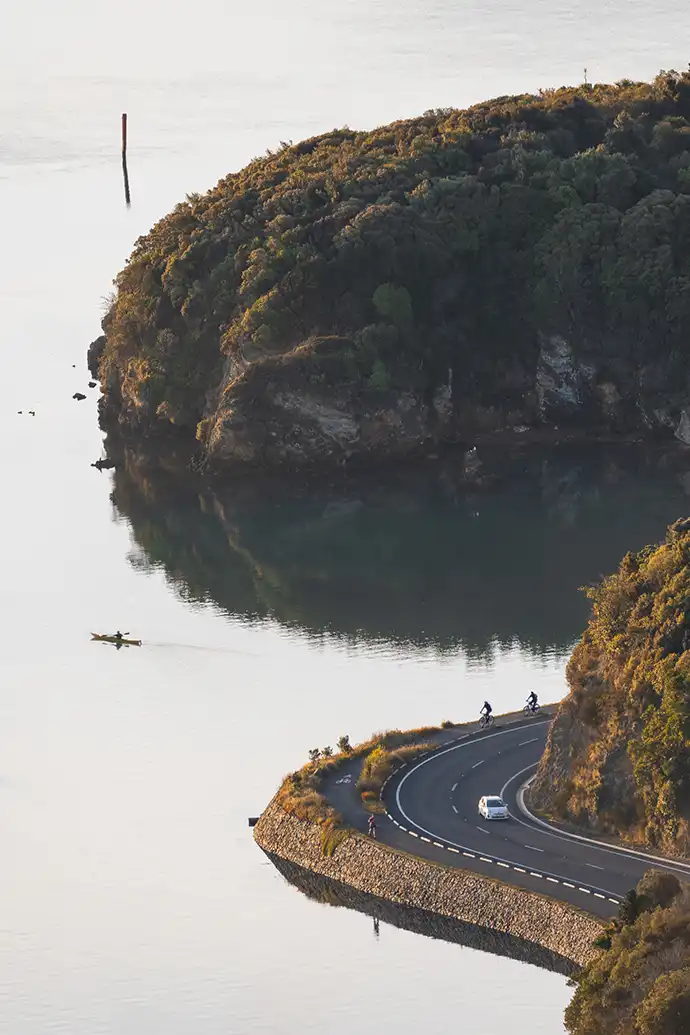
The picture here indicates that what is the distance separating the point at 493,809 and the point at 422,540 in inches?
2272

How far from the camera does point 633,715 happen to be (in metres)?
99.8

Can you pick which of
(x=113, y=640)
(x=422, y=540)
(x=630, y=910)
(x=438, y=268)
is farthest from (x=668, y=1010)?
(x=438, y=268)

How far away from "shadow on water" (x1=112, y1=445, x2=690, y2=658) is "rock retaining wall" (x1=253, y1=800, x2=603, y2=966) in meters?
28.3

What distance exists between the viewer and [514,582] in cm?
14462

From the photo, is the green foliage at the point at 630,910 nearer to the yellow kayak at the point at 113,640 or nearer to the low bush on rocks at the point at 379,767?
the low bush on rocks at the point at 379,767

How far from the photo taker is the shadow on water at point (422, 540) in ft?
456

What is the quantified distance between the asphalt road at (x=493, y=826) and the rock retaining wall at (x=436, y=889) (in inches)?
29.0

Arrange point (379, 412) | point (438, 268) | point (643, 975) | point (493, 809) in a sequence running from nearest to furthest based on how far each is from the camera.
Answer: point (643, 975), point (493, 809), point (379, 412), point (438, 268)

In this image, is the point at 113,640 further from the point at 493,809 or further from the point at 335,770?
the point at 493,809

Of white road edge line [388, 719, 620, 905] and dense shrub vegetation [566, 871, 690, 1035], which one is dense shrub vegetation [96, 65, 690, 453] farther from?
dense shrub vegetation [566, 871, 690, 1035]

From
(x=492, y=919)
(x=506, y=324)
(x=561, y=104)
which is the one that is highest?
(x=561, y=104)

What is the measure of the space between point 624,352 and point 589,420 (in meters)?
5.16

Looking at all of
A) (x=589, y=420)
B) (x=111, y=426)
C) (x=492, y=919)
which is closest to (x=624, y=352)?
(x=589, y=420)

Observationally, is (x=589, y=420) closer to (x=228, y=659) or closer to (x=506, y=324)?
(x=506, y=324)
